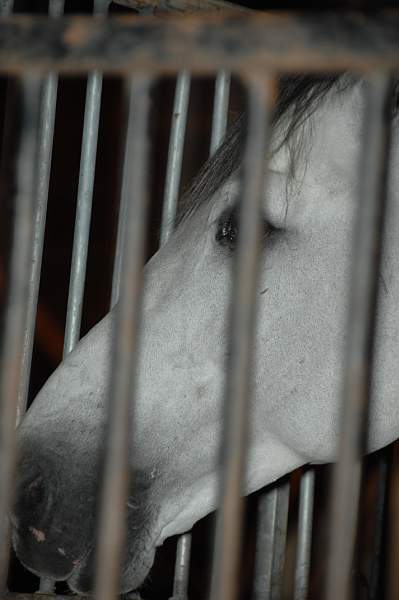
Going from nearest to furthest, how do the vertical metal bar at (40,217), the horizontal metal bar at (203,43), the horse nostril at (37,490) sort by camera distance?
the horizontal metal bar at (203,43), the horse nostril at (37,490), the vertical metal bar at (40,217)

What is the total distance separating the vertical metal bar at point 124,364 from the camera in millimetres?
569


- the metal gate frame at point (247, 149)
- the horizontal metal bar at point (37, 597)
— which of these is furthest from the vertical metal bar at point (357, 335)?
the horizontal metal bar at point (37, 597)

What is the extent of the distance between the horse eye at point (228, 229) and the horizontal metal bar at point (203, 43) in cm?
56

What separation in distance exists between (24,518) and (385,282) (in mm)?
639

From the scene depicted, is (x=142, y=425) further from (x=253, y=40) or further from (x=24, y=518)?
(x=253, y=40)

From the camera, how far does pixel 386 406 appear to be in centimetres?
114

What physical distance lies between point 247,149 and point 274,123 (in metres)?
0.65

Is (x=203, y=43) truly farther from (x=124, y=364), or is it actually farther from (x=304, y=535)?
(x=304, y=535)

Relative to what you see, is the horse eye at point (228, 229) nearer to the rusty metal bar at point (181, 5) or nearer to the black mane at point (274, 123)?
the black mane at point (274, 123)

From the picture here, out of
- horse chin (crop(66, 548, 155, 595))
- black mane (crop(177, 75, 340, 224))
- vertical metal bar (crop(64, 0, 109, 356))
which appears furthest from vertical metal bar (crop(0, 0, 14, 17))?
horse chin (crop(66, 548, 155, 595))

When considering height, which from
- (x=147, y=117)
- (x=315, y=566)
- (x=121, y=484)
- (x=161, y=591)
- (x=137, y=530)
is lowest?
(x=161, y=591)

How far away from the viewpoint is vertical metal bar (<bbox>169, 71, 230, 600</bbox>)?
1.50 m

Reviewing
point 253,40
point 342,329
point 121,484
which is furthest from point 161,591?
point 253,40

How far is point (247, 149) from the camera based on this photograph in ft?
1.86
